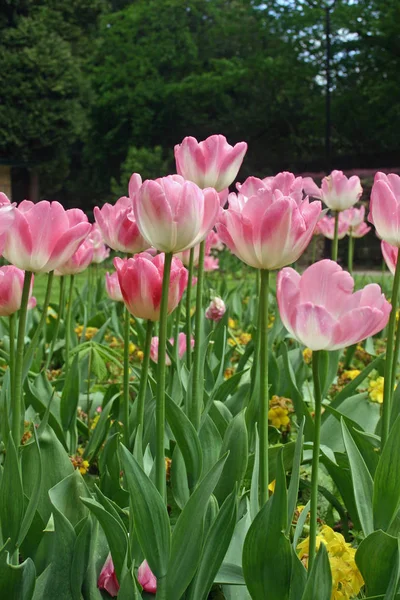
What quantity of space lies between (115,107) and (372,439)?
26.0 meters

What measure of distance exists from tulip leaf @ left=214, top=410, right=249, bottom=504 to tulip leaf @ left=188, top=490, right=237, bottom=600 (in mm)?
240

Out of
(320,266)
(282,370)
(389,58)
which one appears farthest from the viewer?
(389,58)

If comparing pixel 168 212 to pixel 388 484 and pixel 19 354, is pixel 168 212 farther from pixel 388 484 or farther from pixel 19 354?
pixel 388 484

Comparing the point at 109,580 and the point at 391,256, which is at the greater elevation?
the point at 391,256

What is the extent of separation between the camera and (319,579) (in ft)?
2.87

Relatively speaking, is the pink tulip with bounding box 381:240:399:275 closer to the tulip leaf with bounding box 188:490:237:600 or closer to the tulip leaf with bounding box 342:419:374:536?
the tulip leaf with bounding box 342:419:374:536

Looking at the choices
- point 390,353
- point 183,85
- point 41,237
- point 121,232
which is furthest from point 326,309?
point 183,85

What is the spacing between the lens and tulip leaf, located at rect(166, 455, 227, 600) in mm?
918

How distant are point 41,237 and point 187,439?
405mm

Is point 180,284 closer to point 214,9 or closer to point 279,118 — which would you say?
point 279,118

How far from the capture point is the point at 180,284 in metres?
1.12

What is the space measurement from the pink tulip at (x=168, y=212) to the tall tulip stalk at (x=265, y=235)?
0.18 feet

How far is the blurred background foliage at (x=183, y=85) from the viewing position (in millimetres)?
18328

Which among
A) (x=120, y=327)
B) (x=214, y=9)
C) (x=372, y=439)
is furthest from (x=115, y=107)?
(x=372, y=439)
